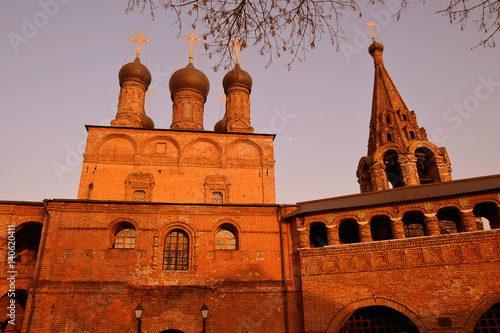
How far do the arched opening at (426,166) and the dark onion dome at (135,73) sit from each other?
47.1 feet

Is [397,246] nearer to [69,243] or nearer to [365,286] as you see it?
[365,286]

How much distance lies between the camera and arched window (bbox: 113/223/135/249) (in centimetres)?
1311

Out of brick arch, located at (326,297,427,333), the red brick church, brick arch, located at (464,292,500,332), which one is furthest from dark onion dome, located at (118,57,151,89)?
brick arch, located at (464,292,500,332)

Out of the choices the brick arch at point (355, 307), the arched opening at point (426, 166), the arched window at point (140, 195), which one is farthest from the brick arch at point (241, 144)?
the brick arch at point (355, 307)

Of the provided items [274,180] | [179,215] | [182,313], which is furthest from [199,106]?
[182,313]

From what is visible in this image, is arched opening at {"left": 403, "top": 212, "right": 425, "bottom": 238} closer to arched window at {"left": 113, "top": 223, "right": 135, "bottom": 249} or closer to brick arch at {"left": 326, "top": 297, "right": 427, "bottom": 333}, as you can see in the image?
brick arch at {"left": 326, "top": 297, "right": 427, "bottom": 333}

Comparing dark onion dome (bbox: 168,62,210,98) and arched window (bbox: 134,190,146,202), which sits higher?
dark onion dome (bbox: 168,62,210,98)

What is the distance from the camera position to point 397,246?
11.9 m

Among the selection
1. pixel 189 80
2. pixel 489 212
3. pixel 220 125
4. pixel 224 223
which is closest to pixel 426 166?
pixel 489 212

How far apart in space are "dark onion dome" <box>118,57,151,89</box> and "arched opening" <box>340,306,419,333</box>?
15.7 meters

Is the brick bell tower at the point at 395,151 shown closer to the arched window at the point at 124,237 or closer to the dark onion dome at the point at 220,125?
the dark onion dome at the point at 220,125

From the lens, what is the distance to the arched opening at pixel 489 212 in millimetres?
12133

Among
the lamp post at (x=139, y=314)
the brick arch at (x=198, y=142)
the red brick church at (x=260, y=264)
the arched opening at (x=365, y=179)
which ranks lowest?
the lamp post at (x=139, y=314)

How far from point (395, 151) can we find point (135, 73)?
13.8m
